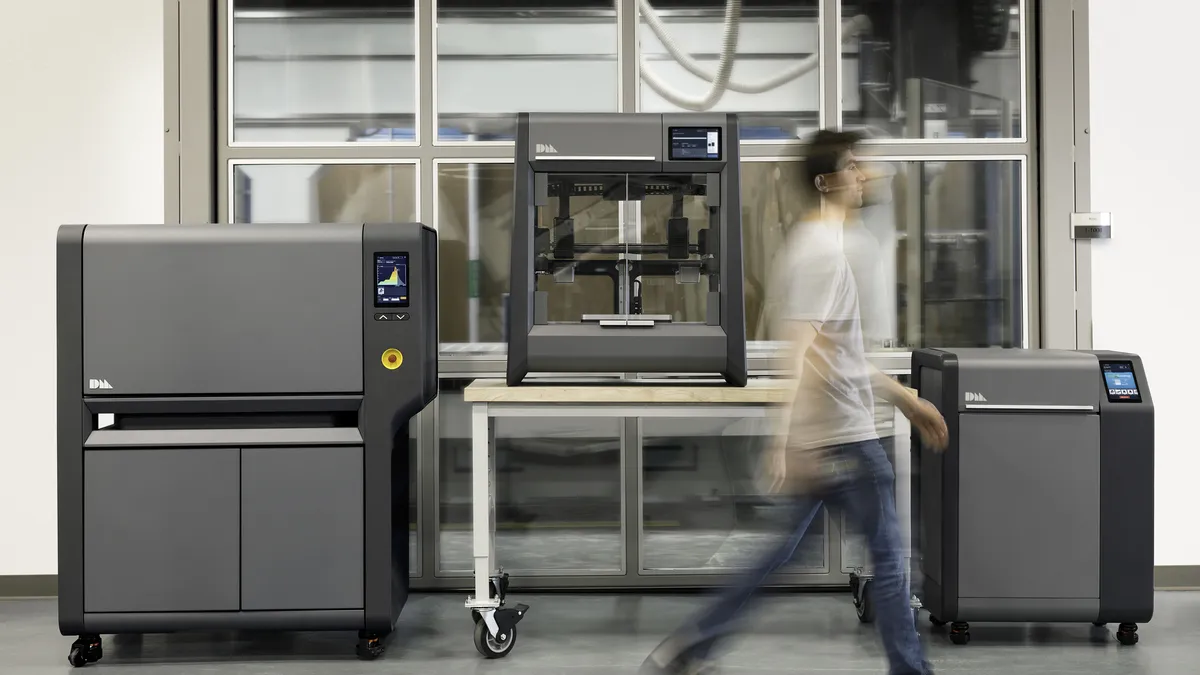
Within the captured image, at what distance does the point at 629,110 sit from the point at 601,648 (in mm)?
1861

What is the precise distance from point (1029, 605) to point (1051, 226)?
54.6 inches

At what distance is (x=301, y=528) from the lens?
2.51m

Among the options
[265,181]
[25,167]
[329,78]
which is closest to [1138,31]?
[329,78]

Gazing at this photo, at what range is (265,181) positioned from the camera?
3.28 metres

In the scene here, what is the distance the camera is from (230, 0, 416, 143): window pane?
3.29 meters

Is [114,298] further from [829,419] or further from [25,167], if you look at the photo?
[829,419]

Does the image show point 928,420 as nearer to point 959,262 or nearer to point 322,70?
point 959,262

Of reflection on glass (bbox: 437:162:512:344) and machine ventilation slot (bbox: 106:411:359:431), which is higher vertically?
reflection on glass (bbox: 437:162:512:344)

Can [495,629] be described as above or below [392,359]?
below

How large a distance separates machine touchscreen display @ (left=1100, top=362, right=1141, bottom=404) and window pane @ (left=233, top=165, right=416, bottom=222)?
2363 mm

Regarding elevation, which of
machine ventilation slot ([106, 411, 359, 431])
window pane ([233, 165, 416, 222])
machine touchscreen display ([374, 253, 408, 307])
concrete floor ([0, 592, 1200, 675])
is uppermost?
window pane ([233, 165, 416, 222])

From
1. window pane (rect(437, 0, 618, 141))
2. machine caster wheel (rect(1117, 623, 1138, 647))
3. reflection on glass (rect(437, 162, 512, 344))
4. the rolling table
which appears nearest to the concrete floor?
machine caster wheel (rect(1117, 623, 1138, 647))

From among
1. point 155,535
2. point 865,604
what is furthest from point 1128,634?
point 155,535

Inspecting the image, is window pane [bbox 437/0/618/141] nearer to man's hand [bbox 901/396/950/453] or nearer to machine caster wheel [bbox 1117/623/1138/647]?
man's hand [bbox 901/396/950/453]
